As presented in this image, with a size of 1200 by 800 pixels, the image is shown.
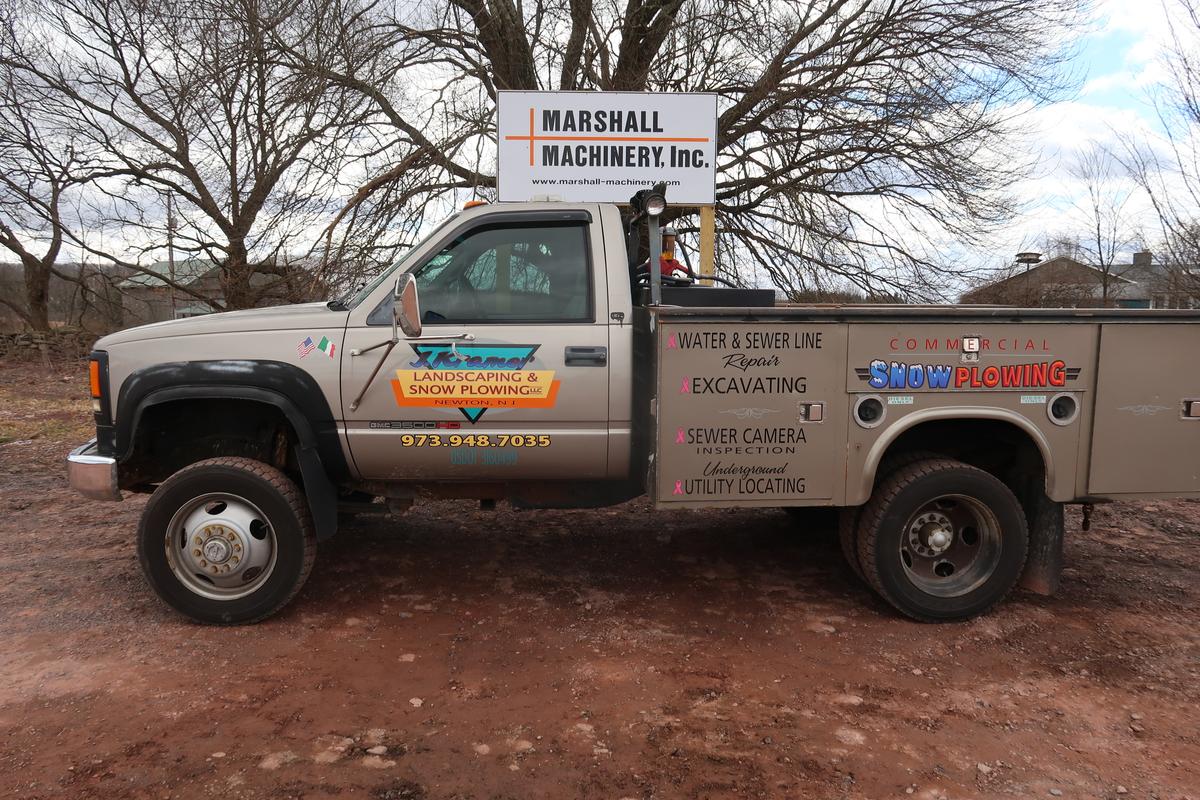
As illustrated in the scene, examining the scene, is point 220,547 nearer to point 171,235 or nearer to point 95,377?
point 95,377

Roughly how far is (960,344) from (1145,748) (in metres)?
1.85

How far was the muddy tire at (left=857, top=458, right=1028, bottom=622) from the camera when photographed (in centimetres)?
396

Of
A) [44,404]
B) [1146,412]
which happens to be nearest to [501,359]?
[1146,412]

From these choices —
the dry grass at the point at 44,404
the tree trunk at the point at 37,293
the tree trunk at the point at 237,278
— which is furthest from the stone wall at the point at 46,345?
the tree trunk at the point at 237,278

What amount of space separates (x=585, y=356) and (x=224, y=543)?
6.74 feet

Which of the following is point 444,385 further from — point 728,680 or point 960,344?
point 960,344

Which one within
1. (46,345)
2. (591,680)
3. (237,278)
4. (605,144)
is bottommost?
(591,680)

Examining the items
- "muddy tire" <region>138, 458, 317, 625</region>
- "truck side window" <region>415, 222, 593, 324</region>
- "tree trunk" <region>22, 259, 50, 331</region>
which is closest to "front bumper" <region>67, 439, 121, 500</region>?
"muddy tire" <region>138, 458, 317, 625</region>

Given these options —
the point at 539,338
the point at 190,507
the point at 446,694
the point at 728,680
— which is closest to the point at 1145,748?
the point at 728,680

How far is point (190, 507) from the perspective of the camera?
156 inches

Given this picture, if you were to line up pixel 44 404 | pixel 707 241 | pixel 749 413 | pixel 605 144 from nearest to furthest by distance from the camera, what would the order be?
pixel 749 413
pixel 707 241
pixel 605 144
pixel 44 404

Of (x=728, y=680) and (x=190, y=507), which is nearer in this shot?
(x=728, y=680)

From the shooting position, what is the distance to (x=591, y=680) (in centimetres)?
341

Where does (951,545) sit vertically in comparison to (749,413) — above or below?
below
